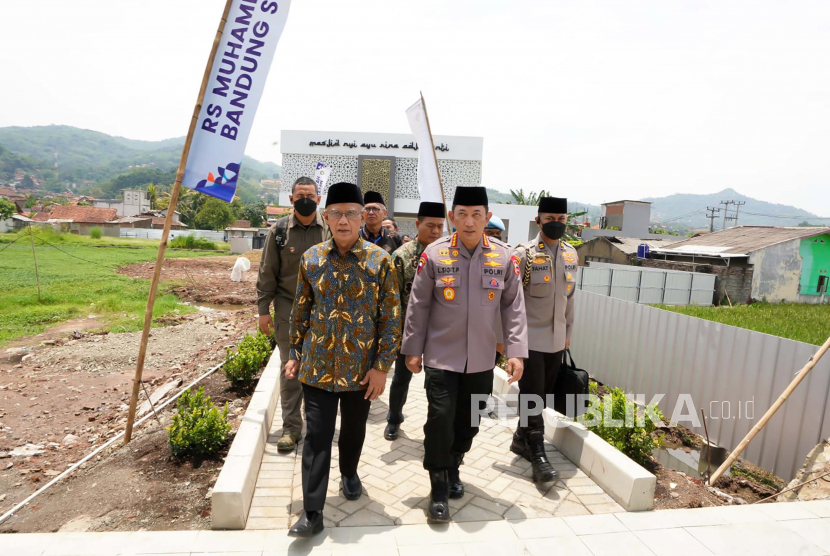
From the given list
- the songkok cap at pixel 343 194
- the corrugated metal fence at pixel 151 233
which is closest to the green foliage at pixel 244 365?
the songkok cap at pixel 343 194

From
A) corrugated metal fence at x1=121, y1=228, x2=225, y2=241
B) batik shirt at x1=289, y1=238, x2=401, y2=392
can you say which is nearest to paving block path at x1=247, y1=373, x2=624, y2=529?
batik shirt at x1=289, y1=238, x2=401, y2=392

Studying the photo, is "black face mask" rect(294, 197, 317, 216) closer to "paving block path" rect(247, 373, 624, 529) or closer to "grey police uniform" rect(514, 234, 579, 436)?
"grey police uniform" rect(514, 234, 579, 436)

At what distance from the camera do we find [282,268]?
3680 mm

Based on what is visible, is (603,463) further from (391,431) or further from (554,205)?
(554,205)

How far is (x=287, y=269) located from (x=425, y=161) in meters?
2.73

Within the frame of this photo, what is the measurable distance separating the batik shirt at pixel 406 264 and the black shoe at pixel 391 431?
1.02m

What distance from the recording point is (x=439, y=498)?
2803 millimetres

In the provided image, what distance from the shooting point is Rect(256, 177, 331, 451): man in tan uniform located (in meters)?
3.62

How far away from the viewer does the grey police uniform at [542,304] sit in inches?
139

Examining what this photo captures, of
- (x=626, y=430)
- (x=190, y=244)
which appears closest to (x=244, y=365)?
(x=626, y=430)

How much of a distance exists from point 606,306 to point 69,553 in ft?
21.3

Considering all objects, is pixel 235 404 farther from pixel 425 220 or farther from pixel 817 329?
pixel 817 329

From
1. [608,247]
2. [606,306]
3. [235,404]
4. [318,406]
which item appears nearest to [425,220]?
[318,406]

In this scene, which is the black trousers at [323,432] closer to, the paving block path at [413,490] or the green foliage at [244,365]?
the paving block path at [413,490]
